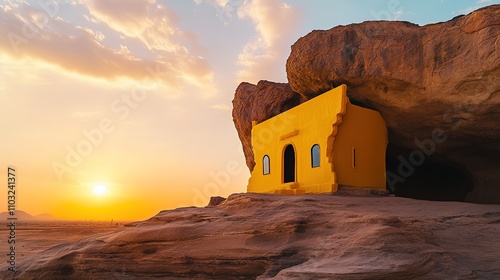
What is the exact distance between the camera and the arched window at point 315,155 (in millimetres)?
16516

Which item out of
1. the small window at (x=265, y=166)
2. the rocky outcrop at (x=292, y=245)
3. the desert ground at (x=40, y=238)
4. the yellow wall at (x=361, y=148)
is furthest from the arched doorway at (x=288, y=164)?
the desert ground at (x=40, y=238)

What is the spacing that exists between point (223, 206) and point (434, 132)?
10848 mm

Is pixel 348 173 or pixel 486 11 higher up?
pixel 486 11

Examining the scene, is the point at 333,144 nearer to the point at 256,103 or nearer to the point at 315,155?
the point at 315,155

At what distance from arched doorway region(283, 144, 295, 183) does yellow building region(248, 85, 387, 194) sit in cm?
19

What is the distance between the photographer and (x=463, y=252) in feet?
24.7

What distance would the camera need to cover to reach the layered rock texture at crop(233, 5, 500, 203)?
13586 millimetres

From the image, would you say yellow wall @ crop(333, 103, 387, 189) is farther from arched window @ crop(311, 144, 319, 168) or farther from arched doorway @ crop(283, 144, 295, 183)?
arched doorway @ crop(283, 144, 295, 183)

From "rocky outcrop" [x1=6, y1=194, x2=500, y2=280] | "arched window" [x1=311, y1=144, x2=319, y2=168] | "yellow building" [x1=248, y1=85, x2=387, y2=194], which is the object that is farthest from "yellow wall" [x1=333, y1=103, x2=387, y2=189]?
"rocky outcrop" [x1=6, y1=194, x2=500, y2=280]

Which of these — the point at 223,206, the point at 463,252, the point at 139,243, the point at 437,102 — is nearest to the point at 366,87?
the point at 437,102

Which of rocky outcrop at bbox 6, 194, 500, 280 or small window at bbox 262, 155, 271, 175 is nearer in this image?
rocky outcrop at bbox 6, 194, 500, 280

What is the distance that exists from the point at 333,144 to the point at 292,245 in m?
8.61

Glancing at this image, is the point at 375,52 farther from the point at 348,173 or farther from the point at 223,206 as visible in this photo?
the point at 223,206

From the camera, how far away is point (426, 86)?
14711 millimetres
